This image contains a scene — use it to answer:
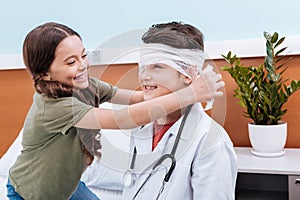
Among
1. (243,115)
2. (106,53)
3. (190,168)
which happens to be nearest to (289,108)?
(243,115)

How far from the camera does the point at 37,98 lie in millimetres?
1110

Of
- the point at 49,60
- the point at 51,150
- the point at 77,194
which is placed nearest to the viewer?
the point at 49,60

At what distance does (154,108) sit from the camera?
2.88 feet

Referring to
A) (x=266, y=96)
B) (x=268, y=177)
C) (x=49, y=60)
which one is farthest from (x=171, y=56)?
(x=268, y=177)

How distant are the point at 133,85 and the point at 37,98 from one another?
368mm

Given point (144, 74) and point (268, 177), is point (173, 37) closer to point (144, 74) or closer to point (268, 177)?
point (144, 74)

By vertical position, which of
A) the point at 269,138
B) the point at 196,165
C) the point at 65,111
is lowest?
the point at 269,138

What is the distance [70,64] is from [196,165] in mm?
408

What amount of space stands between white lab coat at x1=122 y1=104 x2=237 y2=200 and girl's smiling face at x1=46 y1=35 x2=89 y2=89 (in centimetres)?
21

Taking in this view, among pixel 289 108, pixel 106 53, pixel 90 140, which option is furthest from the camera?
pixel 289 108

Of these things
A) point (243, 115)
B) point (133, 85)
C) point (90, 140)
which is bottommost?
point (243, 115)

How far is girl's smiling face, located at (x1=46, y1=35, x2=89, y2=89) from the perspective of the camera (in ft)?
2.80

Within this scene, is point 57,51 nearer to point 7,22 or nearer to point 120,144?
point 120,144

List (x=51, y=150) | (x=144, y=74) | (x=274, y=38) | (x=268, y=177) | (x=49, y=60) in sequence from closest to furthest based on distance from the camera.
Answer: (x=144, y=74) → (x=49, y=60) → (x=51, y=150) → (x=274, y=38) → (x=268, y=177)
